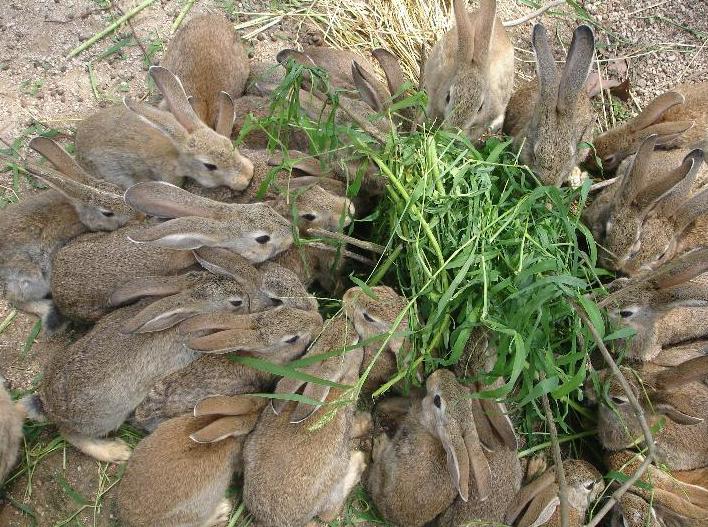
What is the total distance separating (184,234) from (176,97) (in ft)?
3.86

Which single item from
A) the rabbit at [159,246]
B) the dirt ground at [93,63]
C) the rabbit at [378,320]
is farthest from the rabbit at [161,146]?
the rabbit at [378,320]

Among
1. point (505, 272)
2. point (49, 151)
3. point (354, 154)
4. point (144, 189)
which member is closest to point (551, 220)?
point (505, 272)

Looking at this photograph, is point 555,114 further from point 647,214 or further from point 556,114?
point 647,214

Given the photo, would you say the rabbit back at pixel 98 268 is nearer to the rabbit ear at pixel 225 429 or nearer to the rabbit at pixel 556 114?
the rabbit ear at pixel 225 429

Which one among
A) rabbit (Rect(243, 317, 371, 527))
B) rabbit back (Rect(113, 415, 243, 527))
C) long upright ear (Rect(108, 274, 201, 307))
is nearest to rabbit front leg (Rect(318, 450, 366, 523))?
rabbit (Rect(243, 317, 371, 527))

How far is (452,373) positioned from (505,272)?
744 millimetres

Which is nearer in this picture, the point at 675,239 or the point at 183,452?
the point at 183,452

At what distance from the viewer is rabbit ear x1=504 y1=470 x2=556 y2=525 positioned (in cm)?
382

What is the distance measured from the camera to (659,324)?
421 cm

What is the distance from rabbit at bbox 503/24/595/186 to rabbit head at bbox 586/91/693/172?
2.24ft

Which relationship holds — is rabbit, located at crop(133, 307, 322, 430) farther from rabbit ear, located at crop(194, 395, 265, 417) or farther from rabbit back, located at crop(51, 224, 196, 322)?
rabbit back, located at crop(51, 224, 196, 322)

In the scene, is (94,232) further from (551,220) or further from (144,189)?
(551,220)

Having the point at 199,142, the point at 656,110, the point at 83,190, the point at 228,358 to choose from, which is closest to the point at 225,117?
the point at 199,142

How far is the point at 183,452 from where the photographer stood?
139 inches
